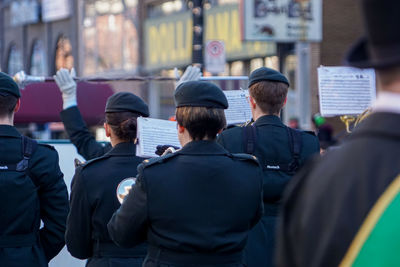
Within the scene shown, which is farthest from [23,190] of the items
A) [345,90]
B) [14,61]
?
[14,61]

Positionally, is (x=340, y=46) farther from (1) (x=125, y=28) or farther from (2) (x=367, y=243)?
(2) (x=367, y=243)

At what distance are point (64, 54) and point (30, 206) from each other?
26980mm

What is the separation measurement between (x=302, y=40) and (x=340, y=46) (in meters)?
2.00

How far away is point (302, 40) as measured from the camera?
17.7m

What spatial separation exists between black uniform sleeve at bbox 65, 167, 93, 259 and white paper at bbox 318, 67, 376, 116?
209cm

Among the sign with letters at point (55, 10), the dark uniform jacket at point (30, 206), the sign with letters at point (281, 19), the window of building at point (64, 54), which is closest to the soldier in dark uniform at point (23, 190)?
the dark uniform jacket at point (30, 206)

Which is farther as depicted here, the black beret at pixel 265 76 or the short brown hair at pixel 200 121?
the black beret at pixel 265 76

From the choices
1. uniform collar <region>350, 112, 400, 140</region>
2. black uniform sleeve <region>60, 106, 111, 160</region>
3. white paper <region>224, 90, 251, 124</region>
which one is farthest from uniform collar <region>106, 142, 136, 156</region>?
uniform collar <region>350, 112, 400, 140</region>

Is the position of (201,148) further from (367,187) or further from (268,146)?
(367,187)

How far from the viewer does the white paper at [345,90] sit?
560 cm

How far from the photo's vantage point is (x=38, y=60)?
33.7 meters

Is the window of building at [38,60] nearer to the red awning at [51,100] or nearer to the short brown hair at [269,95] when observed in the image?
the red awning at [51,100]

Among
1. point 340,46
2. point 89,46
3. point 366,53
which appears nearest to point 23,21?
point 89,46

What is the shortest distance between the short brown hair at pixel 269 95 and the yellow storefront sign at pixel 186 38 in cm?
1432
